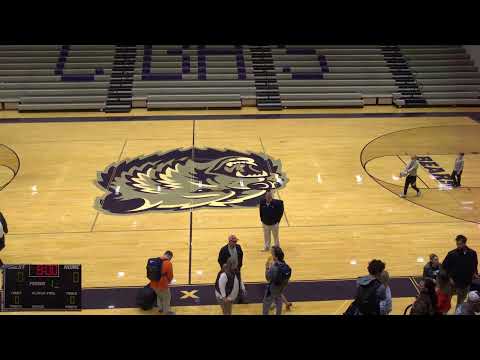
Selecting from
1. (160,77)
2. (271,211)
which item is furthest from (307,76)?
(271,211)

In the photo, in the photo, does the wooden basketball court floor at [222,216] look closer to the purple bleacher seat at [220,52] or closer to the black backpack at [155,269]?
the black backpack at [155,269]

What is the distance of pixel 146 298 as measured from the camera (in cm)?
877

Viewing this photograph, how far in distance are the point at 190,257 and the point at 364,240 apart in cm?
304

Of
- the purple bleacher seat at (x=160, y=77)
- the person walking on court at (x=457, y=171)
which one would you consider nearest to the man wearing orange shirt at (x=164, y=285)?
the person walking on court at (x=457, y=171)

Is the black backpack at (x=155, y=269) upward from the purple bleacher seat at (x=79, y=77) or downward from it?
downward

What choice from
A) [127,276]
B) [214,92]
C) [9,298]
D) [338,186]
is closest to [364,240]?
[338,186]

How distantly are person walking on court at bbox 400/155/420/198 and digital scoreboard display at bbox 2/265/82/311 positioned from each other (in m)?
7.15

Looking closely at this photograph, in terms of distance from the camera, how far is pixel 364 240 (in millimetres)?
11078

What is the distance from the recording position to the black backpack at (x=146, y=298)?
8.76 metres

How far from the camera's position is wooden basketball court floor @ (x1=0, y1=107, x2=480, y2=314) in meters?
10.2

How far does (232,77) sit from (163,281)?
13953 millimetres

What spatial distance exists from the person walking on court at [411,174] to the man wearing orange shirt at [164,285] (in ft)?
19.2

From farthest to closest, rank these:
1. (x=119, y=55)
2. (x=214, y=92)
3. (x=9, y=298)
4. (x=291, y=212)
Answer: (x=119, y=55), (x=214, y=92), (x=291, y=212), (x=9, y=298)
